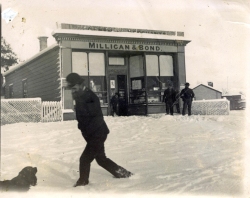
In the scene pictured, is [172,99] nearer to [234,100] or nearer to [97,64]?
[234,100]

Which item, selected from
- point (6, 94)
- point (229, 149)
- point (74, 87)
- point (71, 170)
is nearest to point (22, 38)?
point (6, 94)

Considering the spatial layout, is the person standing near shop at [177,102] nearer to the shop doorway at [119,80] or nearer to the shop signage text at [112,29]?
the shop doorway at [119,80]

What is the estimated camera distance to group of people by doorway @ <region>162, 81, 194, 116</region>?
4625 millimetres

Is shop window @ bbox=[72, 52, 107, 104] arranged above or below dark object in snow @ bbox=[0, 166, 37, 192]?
above

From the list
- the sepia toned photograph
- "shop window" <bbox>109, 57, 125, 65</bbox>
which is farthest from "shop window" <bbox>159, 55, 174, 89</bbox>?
"shop window" <bbox>109, 57, 125, 65</bbox>

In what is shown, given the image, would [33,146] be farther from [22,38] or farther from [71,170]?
[22,38]

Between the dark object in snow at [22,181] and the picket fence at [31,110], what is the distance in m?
0.74

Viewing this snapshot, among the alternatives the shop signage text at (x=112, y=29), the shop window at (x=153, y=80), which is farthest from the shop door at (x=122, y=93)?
the shop window at (x=153, y=80)

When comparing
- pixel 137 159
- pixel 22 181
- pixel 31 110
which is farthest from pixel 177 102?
pixel 22 181

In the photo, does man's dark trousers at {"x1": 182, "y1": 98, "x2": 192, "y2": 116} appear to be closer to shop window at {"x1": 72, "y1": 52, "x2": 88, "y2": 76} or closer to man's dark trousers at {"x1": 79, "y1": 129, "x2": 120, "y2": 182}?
shop window at {"x1": 72, "y1": 52, "x2": 88, "y2": 76}

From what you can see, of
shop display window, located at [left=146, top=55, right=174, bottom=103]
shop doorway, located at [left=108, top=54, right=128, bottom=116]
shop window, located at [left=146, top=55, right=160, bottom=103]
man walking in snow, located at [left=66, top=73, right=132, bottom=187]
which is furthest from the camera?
shop window, located at [left=146, top=55, right=160, bottom=103]

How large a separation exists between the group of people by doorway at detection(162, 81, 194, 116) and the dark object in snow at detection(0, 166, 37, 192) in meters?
2.74

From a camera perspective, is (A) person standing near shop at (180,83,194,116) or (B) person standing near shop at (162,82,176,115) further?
(B) person standing near shop at (162,82,176,115)

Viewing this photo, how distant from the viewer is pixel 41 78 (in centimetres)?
370
